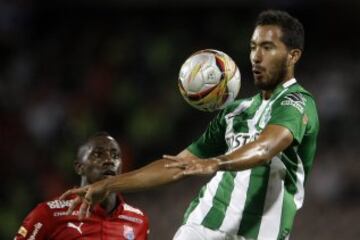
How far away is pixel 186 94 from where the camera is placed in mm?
5566

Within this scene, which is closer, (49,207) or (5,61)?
(49,207)

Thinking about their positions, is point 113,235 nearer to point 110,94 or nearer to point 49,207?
point 49,207

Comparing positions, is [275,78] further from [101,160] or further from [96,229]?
[96,229]

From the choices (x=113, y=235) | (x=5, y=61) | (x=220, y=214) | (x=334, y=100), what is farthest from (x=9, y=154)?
(x=220, y=214)

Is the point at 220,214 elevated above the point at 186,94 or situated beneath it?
situated beneath

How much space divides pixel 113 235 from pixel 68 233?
1.05 feet

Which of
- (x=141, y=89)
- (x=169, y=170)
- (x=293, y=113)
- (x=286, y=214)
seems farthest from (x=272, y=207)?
(x=141, y=89)

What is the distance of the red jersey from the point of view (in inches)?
235

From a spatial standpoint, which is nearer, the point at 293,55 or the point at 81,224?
the point at 293,55

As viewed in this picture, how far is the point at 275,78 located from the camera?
529 cm

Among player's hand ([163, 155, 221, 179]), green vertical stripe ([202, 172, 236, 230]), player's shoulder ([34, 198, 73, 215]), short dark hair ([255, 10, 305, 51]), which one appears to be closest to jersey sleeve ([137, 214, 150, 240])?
player's shoulder ([34, 198, 73, 215])

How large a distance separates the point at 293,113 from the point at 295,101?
16 cm

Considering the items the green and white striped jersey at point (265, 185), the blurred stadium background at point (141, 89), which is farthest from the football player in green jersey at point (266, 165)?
the blurred stadium background at point (141, 89)

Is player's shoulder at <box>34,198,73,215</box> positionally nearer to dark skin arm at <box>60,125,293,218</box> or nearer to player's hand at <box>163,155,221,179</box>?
dark skin arm at <box>60,125,293,218</box>
